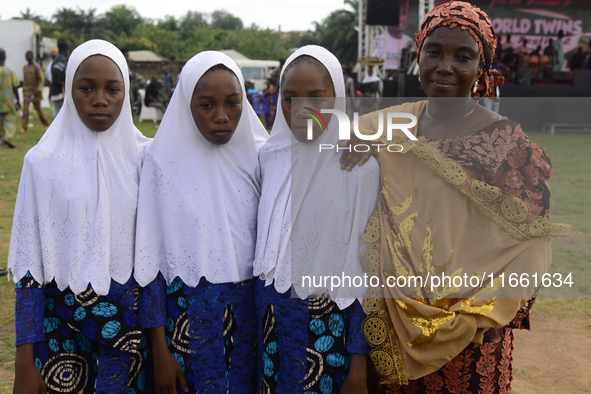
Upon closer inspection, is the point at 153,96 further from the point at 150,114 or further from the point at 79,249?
the point at 79,249

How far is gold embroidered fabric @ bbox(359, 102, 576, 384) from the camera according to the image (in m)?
1.71

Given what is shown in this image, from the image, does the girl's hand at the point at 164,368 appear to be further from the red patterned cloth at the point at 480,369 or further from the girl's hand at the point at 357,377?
the red patterned cloth at the point at 480,369

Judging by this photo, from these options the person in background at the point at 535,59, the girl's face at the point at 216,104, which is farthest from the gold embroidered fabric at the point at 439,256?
the person in background at the point at 535,59

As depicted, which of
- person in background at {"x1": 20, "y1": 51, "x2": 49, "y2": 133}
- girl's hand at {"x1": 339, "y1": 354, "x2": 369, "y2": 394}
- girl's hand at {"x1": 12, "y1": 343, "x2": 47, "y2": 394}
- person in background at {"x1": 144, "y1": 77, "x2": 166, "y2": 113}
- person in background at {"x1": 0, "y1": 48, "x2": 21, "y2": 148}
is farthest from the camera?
person in background at {"x1": 144, "y1": 77, "x2": 166, "y2": 113}

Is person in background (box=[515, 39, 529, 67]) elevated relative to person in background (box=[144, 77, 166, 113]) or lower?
elevated

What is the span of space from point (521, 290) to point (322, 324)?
69 cm

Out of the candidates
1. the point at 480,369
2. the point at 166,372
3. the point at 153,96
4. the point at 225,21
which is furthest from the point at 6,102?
the point at 225,21

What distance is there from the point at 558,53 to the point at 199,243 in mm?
20019

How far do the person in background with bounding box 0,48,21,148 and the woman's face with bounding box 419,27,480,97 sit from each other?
9840 millimetres

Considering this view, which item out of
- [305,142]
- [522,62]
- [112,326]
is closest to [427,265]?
A: [305,142]

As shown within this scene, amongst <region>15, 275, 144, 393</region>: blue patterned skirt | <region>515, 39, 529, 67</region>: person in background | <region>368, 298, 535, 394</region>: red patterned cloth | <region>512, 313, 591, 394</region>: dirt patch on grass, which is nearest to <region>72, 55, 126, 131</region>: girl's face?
<region>15, 275, 144, 393</region>: blue patterned skirt

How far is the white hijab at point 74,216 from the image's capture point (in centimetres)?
196

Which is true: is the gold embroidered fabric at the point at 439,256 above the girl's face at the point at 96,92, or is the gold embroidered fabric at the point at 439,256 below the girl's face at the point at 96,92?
below

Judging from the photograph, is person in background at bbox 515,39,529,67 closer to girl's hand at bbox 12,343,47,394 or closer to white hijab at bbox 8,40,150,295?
white hijab at bbox 8,40,150,295
